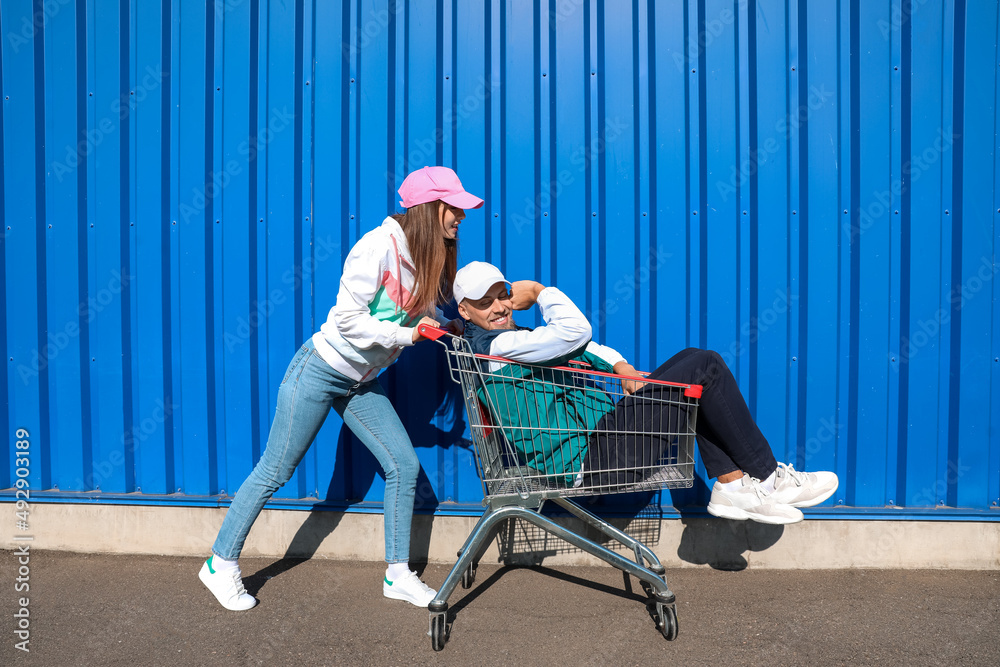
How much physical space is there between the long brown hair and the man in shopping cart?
0.13 m

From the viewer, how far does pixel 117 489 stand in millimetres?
4020

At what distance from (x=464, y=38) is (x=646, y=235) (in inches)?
59.4

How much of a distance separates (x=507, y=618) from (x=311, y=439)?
1263mm

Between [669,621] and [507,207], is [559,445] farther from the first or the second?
[507,207]

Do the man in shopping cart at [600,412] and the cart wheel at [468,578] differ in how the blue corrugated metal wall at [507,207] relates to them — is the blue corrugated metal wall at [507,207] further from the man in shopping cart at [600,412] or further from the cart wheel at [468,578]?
the man in shopping cart at [600,412]

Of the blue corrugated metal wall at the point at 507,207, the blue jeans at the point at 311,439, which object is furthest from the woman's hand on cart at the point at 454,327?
the blue corrugated metal wall at the point at 507,207

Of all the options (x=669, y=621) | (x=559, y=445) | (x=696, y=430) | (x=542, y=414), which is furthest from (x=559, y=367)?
(x=669, y=621)

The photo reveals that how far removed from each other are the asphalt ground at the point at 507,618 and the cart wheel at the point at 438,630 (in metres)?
0.04

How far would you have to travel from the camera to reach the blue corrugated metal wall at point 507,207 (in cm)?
368

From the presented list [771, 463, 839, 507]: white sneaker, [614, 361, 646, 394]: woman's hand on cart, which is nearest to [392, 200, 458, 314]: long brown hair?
[614, 361, 646, 394]: woman's hand on cart

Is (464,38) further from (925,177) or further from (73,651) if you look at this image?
(73,651)

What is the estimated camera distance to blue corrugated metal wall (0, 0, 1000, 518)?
12.1 feet

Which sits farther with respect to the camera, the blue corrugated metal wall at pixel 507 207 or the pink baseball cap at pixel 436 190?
the blue corrugated metal wall at pixel 507 207

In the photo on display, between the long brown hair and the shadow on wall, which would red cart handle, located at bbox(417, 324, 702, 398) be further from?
the shadow on wall
